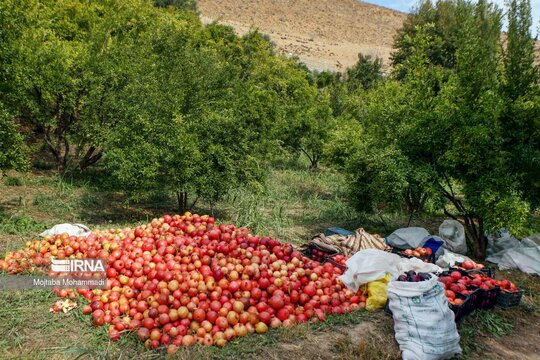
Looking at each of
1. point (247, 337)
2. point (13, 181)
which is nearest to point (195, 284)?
point (247, 337)

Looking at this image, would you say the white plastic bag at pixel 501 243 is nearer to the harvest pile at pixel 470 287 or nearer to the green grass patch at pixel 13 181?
the harvest pile at pixel 470 287

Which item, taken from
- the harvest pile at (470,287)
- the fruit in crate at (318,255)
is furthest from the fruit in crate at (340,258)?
the harvest pile at (470,287)

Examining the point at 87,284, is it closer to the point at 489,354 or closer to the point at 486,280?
the point at 489,354

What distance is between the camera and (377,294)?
4.94 meters

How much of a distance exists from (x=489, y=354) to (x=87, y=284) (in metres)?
4.58

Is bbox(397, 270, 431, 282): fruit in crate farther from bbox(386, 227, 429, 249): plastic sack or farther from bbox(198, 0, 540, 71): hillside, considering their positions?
bbox(198, 0, 540, 71): hillside

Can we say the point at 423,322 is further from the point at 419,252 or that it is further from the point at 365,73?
the point at 365,73

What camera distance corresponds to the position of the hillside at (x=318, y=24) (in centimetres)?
6234

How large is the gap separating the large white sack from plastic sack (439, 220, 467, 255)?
8.66 feet

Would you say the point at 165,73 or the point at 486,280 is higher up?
the point at 165,73

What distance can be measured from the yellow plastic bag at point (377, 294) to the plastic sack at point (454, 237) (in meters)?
3.45

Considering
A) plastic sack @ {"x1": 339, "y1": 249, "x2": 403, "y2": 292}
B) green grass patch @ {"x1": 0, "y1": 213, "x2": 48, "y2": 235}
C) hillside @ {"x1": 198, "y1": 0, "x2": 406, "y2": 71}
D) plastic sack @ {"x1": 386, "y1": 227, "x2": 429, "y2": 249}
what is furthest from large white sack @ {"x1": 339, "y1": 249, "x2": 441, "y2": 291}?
hillside @ {"x1": 198, "y1": 0, "x2": 406, "y2": 71}

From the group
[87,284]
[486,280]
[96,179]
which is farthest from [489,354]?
[96,179]

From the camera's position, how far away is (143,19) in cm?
1911
